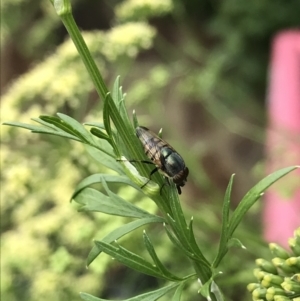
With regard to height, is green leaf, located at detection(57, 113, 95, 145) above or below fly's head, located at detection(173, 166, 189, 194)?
above

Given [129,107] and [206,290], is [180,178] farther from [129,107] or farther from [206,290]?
[129,107]

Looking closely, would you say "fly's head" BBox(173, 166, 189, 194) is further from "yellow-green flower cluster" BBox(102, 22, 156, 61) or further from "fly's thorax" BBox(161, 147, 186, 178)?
"yellow-green flower cluster" BBox(102, 22, 156, 61)

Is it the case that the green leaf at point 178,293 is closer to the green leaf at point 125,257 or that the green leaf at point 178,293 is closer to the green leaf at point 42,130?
the green leaf at point 125,257

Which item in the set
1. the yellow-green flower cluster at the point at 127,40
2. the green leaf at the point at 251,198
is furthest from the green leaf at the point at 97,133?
the yellow-green flower cluster at the point at 127,40

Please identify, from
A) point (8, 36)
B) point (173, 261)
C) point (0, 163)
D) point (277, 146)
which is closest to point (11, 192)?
point (0, 163)

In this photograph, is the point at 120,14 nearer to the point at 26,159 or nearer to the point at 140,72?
the point at 26,159

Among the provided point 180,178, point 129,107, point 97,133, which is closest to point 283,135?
point 129,107

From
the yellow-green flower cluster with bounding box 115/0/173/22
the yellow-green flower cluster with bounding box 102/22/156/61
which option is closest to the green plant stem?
the yellow-green flower cluster with bounding box 102/22/156/61
